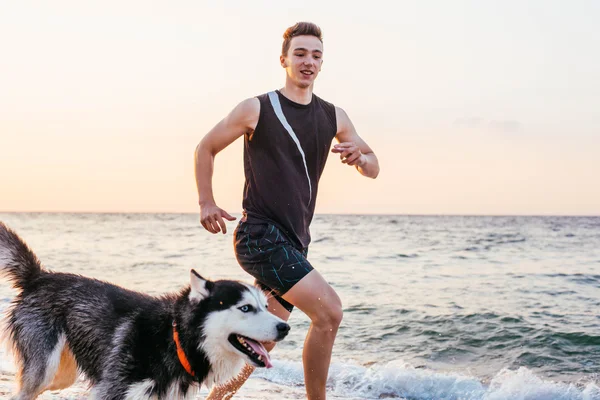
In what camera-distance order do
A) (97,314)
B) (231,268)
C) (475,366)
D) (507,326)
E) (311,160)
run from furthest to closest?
(231,268) → (507,326) → (475,366) → (311,160) → (97,314)

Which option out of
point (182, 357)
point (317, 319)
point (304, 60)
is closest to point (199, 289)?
point (182, 357)

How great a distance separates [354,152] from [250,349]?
148 cm

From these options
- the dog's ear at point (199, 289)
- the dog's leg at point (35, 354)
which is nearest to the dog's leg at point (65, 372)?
the dog's leg at point (35, 354)

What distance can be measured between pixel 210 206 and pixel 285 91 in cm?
104

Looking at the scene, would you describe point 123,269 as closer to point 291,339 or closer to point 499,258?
point 291,339

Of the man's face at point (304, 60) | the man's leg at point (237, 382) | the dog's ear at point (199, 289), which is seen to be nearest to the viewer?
the dog's ear at point (199, 289)

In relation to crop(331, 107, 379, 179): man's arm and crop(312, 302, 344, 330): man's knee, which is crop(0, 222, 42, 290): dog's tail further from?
crop(331, 107, 379, 179): man's arm

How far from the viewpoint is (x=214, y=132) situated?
4.52 meters

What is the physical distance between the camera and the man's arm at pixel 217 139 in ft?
14.6

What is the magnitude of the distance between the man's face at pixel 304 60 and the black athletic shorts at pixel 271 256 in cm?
109

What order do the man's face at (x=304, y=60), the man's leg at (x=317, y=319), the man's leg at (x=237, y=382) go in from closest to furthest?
the man's leg at (x=317, y=319), the man's leg at (x=237, y=382), the man's face at (x=304, y=60)

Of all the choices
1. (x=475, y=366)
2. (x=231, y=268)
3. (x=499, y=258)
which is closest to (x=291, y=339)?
(x=475, y=366)

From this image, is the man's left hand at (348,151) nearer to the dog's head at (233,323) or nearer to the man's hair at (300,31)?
the man's hair at (300,31)

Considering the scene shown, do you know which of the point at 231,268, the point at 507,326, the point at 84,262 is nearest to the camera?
the point at 507,326
